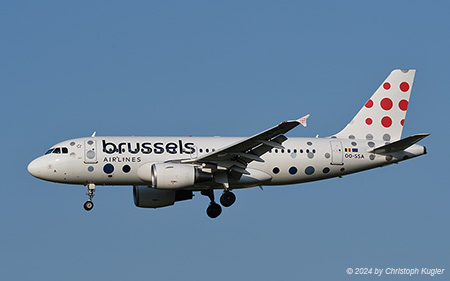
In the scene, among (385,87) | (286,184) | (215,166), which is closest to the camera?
(215,166)

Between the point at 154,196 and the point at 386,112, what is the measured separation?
45.9 ft

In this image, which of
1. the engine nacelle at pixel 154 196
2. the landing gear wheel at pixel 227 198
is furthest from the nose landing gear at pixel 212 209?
the landing gear wheel at pixel 227 198

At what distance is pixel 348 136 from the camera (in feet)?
168

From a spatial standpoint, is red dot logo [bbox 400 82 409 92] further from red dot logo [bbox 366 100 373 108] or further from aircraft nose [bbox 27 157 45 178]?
aircraft nose [bbox 27 157 45 178]

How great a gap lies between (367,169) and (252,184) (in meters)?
6.53

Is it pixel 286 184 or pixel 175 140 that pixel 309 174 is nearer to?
pixel 286 184

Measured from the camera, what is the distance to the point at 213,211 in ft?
161

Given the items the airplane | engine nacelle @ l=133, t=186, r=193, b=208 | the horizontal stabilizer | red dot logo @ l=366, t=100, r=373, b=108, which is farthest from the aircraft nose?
red dot logo @ l=366, t=100, r=373, b=108

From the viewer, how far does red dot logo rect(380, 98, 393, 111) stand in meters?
52.6

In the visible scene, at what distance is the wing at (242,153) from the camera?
4300 cm

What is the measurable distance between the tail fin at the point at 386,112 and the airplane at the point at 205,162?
381mm

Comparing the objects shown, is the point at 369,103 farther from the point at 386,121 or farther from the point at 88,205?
the point at 88,205

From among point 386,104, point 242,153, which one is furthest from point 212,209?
point 386,104

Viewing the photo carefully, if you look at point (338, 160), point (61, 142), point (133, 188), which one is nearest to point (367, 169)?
point (338, 160)
